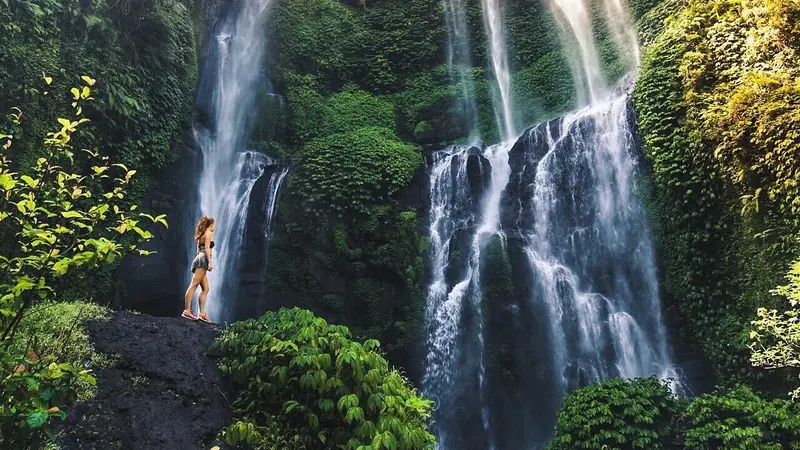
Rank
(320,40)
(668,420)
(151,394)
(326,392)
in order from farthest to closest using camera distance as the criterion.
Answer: (320,40)
(668,420)
(151,394)
(326,392)

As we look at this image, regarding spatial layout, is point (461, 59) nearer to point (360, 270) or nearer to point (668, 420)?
point (360, 270)

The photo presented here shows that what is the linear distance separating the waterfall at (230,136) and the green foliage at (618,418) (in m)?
8.28

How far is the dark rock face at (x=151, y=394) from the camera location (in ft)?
14.9

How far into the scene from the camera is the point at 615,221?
1217 cm

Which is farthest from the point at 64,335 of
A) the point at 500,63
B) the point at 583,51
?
the point at 583,51

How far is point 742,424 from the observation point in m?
6.72

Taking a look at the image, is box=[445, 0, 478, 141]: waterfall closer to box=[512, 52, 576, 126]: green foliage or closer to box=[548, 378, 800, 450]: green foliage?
box=[512, 52, 576, 126]: green foliage

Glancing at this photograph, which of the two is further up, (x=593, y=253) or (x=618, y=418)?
(x=593, y=253)

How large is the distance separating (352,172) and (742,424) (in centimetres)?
1021

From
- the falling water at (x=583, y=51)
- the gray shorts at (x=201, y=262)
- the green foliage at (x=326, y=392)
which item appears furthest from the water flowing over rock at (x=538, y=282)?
the green foliage at (x=326, y=392)

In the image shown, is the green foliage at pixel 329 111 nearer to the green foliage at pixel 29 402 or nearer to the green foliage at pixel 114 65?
the green foliage at pixel 114 65

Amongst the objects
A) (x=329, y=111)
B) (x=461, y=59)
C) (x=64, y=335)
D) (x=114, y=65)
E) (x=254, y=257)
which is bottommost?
(x=64, y=335)

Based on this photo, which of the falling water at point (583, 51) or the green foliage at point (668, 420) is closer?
the green foliage at point (668, 420)

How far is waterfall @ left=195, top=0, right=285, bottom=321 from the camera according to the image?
42.5ft
